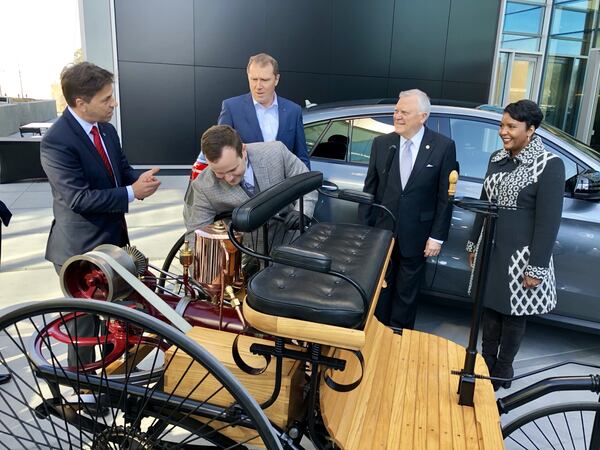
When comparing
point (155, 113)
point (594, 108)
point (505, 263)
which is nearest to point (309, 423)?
point (505, 263)

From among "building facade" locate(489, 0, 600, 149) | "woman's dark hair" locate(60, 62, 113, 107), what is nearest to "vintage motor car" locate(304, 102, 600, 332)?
"woman's dark hair" locate(60, 62, 113, 107)

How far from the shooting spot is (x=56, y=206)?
213 centimetres

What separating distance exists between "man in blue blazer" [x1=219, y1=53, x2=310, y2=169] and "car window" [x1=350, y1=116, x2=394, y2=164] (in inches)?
20.9

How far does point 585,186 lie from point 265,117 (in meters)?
1.90

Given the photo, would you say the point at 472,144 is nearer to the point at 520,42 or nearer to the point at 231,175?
the point at 231,175

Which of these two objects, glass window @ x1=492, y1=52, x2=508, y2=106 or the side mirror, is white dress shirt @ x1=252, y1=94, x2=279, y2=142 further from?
glass window @ x1=492, y1=52, x2=508, y2=106

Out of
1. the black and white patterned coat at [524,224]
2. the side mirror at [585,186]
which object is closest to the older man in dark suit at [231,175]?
the black and white patterned coat at [524,224]

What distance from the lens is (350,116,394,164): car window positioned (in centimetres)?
340

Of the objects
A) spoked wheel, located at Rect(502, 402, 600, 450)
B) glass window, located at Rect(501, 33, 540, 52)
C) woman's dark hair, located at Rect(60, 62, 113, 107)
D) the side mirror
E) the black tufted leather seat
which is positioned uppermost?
glass window, located at Rect(501, 33, 540, 52)

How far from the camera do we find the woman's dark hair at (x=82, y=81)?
77.8 inches

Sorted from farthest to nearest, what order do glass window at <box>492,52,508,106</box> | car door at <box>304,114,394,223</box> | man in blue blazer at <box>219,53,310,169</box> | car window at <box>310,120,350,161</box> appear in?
glass window at <box>492,52,508,106</box> < car window at <box>310,120,350,161</box> < car door at <box>304,114,394,223</box> < man in blue blazer at <box>219,53,310,169</box>

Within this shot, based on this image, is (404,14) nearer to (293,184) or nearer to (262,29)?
(262,29)

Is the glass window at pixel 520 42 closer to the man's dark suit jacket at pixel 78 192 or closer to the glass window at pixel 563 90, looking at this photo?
the glass window at pixel 563 90

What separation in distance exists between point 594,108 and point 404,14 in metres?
4.61
